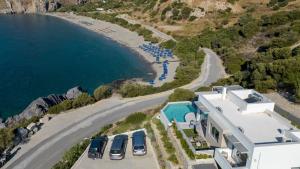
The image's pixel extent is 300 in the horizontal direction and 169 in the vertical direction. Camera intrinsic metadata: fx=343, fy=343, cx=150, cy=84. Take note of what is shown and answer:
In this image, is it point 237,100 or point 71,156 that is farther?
point 71,156

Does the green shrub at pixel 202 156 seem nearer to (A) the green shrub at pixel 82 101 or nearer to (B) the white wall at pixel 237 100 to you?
(B) the white wall at pixel 237 100

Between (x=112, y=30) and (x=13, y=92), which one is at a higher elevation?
(x=112, y=30)

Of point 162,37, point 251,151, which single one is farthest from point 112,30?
point 251,151

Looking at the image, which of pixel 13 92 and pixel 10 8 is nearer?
pixel 13 92

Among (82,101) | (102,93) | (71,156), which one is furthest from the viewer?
(102,93)

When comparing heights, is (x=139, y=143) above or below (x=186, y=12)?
below

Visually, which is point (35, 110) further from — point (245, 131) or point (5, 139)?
point (245, 131)

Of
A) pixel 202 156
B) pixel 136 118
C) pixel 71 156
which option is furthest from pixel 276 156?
pixel 136 118

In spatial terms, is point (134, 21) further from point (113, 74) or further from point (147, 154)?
→ point (147, 154)
